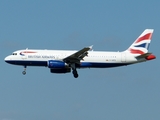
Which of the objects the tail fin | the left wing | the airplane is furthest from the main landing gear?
the tail fin

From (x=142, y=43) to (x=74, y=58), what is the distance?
47.9 feet

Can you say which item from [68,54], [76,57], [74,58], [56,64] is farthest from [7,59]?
[76,57]

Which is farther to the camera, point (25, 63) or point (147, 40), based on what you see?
point (147, 40)

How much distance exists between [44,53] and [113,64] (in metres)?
12.3

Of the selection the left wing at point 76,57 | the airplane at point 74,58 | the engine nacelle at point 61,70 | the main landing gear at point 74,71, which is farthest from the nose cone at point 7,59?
the main landing gear at point 74,71

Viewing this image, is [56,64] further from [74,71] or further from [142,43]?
[142,43]

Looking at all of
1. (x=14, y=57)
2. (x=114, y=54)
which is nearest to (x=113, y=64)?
(x=114, y=54)

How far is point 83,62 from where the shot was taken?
4626 inches

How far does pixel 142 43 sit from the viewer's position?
123188 millimetres

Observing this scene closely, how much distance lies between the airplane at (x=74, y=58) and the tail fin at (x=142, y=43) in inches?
14.3

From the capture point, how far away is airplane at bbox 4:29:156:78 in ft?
378

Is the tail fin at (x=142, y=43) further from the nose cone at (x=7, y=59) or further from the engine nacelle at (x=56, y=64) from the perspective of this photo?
the nose cone at (x=7, y=59)

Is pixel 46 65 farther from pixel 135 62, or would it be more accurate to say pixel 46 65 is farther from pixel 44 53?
pixel 135 62

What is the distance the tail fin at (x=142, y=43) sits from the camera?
122 metres
